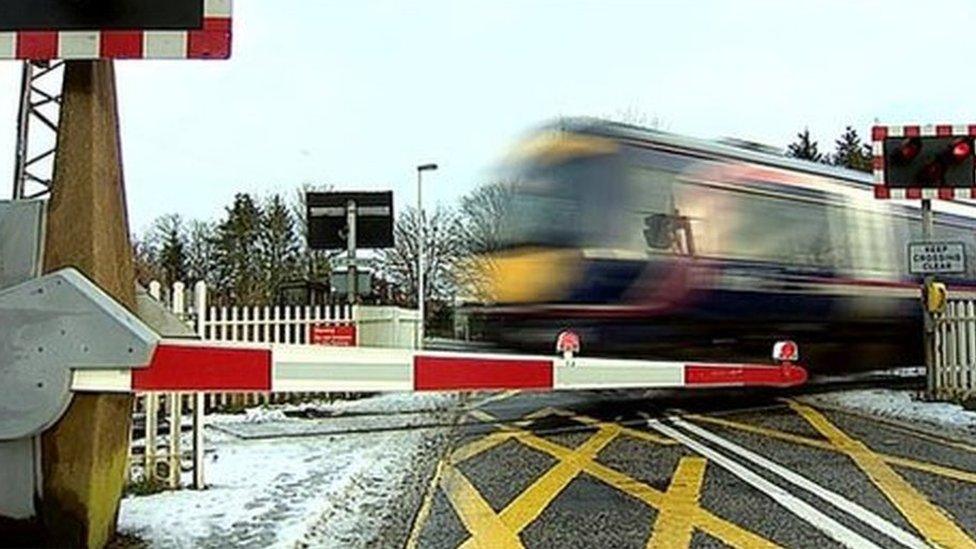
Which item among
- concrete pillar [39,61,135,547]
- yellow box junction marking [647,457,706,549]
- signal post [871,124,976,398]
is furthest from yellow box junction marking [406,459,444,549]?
signal post [871,124,976,398]

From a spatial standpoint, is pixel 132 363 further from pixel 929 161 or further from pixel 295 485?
pixel 929 161

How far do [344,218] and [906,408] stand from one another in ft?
36.3

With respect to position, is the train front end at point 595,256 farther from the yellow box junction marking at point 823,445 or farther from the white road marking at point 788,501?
the white road marking at point 788,501

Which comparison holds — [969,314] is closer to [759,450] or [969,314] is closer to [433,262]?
[759,450]

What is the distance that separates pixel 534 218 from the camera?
12031mm

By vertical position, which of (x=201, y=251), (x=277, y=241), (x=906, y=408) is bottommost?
(x=906, y=408)

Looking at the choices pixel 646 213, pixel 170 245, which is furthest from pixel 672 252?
pixel 170 245

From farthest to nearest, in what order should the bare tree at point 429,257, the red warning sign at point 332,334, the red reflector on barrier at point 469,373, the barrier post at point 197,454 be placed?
the bare tree at point 429,257 < the red warning sign at point 332,334 < the barrier post at point 197,454 < the red reflector on barrier at point 469,373

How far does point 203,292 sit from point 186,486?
4.75 feet

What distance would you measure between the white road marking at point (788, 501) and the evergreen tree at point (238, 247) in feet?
137

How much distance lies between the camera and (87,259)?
168 inches

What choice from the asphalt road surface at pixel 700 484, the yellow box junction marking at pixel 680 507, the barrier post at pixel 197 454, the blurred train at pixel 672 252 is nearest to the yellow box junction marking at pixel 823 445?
the asphalt road surface at pixel 700 484

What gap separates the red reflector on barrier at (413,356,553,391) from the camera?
3.54 metres

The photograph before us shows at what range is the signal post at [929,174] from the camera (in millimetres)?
11594
